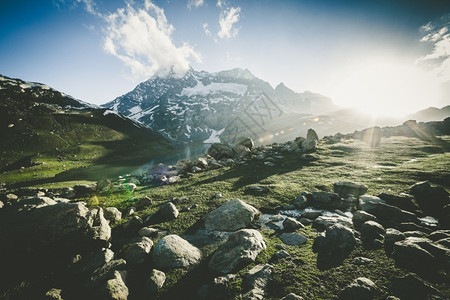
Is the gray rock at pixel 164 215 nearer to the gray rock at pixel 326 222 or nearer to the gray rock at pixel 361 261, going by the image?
the gray rock at pixel 326 222

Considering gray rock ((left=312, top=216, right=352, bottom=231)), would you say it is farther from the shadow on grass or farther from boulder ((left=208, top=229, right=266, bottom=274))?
the shadow on grass

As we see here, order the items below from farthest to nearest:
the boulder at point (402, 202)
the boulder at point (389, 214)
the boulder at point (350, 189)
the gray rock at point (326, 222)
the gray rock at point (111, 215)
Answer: the boulder at point (350, 189) < the gray rock at point (111, 215) < the boulder at point (402, 202) < the gray rock at point (326, 222) < the boulder at point (389, 214)

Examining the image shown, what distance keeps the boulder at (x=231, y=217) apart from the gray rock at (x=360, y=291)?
400 centimetres

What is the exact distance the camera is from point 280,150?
2608 cm

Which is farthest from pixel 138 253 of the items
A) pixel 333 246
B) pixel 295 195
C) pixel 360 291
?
pixel 295 195

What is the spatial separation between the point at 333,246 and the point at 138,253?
6127 mm

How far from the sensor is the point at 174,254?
5227mm

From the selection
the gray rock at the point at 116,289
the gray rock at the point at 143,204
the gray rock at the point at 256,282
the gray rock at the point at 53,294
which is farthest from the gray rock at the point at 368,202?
the gray rock at the point at 143,204

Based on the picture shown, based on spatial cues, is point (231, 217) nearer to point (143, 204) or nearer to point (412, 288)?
point (412, 288)

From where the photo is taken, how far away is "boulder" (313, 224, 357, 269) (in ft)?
16.0

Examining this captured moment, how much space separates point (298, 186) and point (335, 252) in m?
7.19

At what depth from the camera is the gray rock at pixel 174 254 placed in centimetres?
499

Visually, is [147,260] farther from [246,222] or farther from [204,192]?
[204,192]

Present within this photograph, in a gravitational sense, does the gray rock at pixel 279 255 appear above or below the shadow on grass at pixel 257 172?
above
